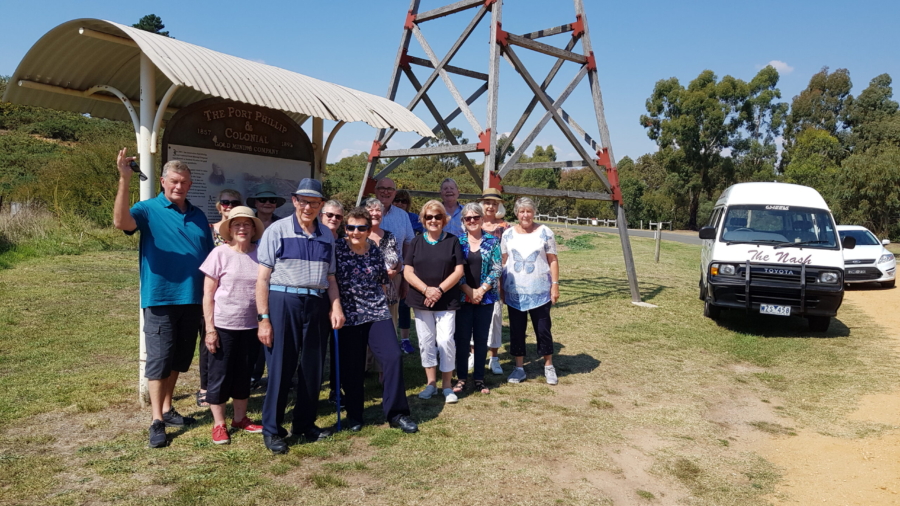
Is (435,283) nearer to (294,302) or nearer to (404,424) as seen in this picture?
(404,424)

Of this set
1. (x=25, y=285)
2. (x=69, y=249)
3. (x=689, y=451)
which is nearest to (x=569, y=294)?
(x=689, y=451)

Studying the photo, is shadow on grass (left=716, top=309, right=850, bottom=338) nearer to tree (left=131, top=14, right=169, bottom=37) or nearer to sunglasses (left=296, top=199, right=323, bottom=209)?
sunglasses (left=296, top=199, right=323, bottom=209)

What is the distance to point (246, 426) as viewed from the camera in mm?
4352

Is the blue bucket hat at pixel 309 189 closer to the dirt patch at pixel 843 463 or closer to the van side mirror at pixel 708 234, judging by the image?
the dirt patch at pixel 843 463

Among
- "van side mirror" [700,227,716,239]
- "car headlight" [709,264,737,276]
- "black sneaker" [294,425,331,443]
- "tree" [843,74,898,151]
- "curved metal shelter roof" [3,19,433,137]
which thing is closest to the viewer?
"black sneaker" [294,425,331,443]

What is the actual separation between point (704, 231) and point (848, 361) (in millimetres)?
2820

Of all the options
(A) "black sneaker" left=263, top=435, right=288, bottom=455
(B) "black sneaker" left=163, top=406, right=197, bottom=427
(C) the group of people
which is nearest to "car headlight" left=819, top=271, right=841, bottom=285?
(C) the group of people

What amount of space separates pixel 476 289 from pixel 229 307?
2.18 meters

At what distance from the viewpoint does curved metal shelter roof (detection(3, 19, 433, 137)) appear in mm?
4555

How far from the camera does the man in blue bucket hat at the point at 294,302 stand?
398 centimetres

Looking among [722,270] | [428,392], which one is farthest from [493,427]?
[722,270]

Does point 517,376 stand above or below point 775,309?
below

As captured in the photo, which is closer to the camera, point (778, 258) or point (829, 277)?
point (829, 277)

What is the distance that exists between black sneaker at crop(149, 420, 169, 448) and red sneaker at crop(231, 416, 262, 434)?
17.7 inches
